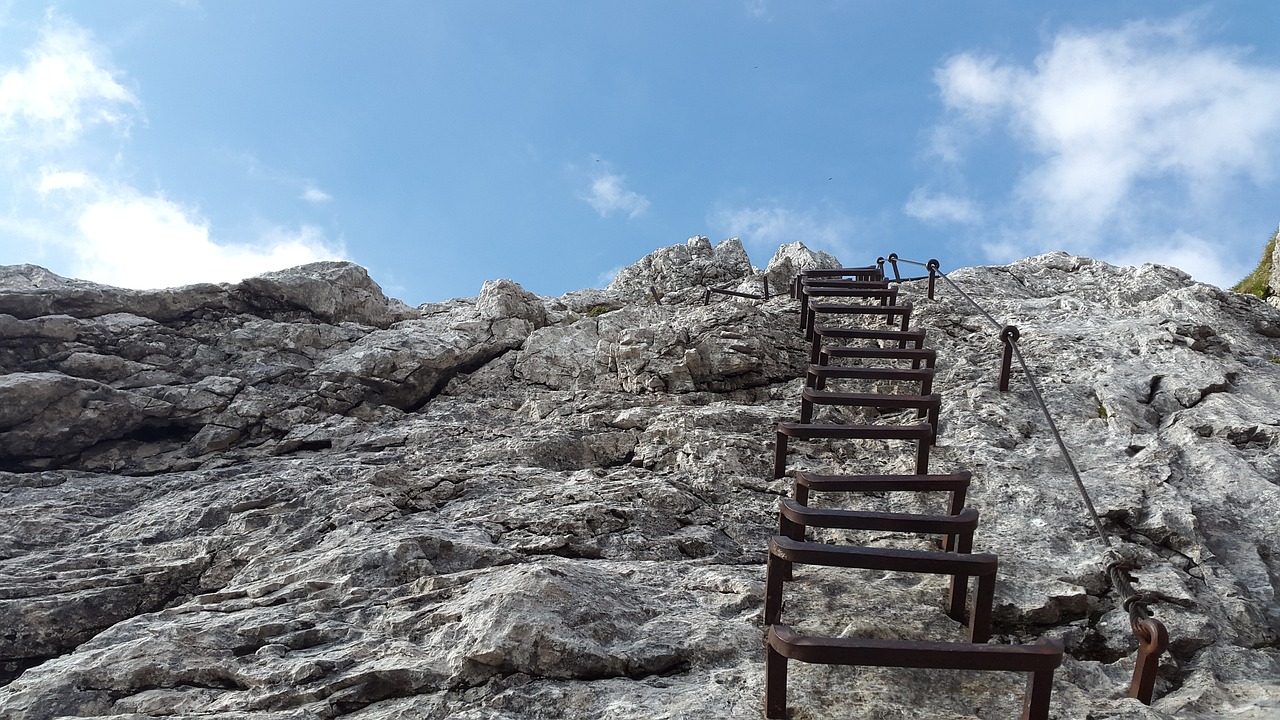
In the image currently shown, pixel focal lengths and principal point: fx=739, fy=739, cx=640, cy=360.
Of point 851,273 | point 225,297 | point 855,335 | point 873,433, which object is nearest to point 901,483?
point 873,433

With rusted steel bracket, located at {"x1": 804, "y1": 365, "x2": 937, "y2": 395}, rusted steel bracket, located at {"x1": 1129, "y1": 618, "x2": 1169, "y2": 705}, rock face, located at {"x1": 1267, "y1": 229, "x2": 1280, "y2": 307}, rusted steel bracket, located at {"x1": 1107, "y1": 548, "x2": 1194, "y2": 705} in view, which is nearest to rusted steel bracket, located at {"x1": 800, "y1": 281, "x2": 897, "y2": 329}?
rusted steel bracket, located at {"x1": 804, "y1": 365, "x2": 937, "y2": 395}

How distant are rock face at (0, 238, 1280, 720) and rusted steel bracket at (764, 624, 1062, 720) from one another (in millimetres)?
498

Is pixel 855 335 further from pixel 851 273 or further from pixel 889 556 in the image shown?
pixel 889 556

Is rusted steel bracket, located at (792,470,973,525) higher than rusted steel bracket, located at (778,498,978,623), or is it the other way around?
rusted steel bracket, located at (792,470,973,525)

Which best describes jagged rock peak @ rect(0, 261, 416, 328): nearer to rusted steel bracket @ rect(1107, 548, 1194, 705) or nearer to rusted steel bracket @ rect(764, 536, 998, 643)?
rusted steel bracket @ rect(764, 536, 998, 643)

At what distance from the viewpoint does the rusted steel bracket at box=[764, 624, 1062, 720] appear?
13.9 ft

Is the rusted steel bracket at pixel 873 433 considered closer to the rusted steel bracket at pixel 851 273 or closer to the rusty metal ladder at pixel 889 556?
the rusty metal ladder at pixel 889 556

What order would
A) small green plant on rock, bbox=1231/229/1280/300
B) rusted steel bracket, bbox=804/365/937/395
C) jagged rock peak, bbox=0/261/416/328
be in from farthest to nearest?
small green plant on rock, bbox=1231/229/1280/300 < jagged rock peak, bbox=0/261/416/328 < rusted steel bracket, bbox=804/365/937/395

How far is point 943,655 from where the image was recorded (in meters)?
4.27

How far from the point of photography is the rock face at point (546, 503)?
16.4ft

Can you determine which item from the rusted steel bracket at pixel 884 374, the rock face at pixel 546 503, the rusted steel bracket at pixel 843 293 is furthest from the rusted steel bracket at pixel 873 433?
the rusted steel bracket at pixel 843 293

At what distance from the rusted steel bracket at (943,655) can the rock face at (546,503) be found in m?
0.50

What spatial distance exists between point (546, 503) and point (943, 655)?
14.3ft

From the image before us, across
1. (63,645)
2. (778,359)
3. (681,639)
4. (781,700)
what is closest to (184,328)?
(63,645)
